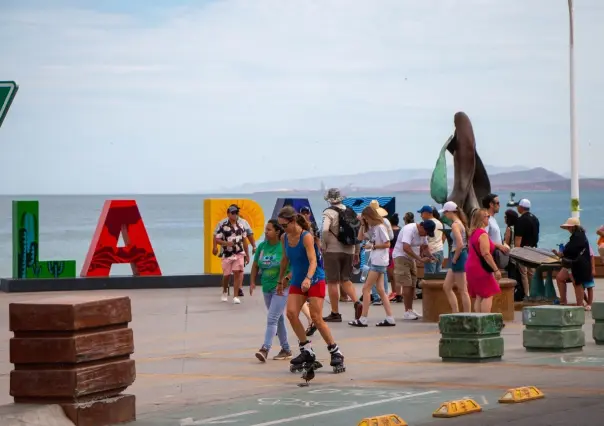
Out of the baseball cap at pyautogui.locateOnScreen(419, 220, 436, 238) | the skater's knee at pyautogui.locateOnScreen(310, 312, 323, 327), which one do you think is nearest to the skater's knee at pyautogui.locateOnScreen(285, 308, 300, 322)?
the skater's knee at pyautogui.locateOnScreen(310, 312, 323, 327)

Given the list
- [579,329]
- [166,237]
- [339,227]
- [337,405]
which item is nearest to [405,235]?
[339,227]

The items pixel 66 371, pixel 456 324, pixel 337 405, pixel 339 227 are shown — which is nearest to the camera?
pixel 66 371

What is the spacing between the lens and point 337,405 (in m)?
12.4

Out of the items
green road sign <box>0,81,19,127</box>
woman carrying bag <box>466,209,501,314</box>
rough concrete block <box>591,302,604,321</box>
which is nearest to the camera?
green road sign <box>0,81,19,127</box>

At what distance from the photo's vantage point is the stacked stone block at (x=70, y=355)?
11.1 metres

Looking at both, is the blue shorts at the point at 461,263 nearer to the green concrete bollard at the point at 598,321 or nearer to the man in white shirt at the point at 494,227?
the man in white shirt at the point at 494,227

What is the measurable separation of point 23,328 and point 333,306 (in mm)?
9653

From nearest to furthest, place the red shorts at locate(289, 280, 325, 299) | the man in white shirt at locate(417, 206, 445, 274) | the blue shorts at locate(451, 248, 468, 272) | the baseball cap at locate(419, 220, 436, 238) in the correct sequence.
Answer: the red shorts at locate(289, 280, 325, 299) → the blue shorts at locate(451, 248, 468, 272) → the baseball cap at locate(419, 220, 436, 238) → the man in white shirt at locate(417, 206, 445, 274)

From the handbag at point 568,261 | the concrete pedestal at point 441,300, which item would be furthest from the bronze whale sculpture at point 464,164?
the concrete pedestal at point 441,300

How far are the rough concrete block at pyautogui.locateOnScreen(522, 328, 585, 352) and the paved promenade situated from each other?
0.23 m

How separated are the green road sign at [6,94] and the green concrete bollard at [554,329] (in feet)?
27.7

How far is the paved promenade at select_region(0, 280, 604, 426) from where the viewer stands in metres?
11.8

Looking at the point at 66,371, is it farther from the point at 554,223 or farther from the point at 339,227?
the point at 554,223

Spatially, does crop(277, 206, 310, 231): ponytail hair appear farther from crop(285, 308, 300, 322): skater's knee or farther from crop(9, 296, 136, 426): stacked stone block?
crop(9, 296, 136, 426): stacked stone block
